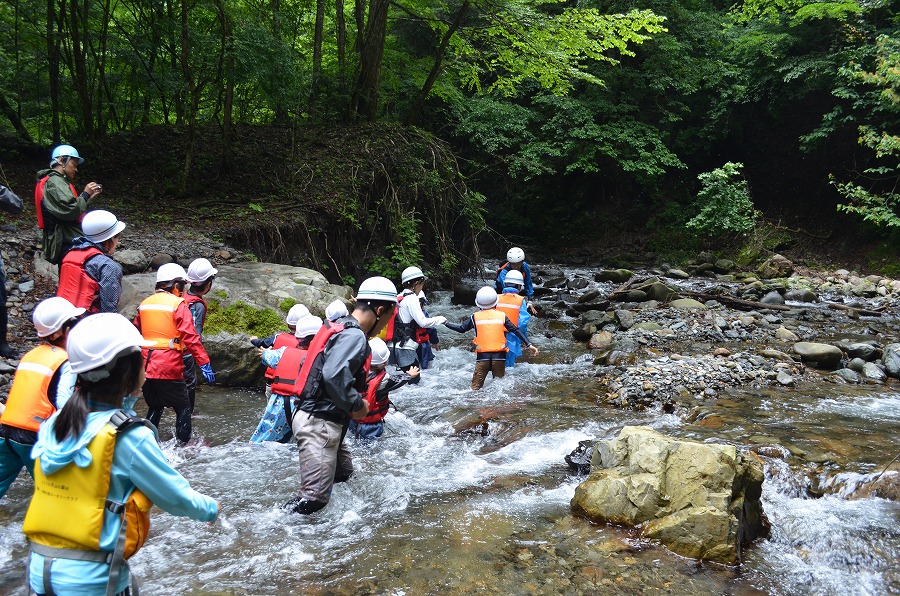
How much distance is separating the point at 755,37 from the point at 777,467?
65.0 ft

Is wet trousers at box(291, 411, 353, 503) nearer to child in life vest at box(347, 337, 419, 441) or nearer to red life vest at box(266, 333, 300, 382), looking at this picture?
child in life vest at box(347, 337, 419, 441)

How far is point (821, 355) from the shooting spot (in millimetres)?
9586

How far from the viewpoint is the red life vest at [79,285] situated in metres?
5.00

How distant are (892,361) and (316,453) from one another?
9054mm

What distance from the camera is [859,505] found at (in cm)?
495

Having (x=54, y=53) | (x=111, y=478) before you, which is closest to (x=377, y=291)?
(x=111, y=478)

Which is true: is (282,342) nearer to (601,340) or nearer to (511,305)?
(511,305)

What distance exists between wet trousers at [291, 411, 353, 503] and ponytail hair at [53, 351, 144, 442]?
6.65 ft

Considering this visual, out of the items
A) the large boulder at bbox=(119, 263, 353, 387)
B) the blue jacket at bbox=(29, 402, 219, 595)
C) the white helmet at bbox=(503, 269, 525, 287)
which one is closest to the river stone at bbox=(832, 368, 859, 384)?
the white helmet at bbox=(503, 269, 525, 287)

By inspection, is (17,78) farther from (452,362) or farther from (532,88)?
(532,88)

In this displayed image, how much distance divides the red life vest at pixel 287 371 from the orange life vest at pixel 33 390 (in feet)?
7.32

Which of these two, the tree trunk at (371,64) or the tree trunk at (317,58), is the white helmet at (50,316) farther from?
the tree trunk at (371,64)

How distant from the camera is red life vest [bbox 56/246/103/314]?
5.00 metres

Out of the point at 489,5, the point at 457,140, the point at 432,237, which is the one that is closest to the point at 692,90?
the point at 457,140
